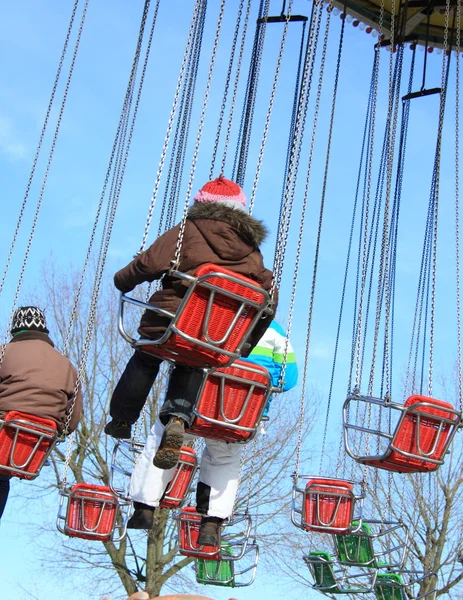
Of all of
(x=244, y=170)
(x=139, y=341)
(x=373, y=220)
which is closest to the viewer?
(x=139, y=341)

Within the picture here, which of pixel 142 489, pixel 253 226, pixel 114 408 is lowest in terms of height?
pixel 142 489

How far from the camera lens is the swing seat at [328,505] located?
8.88 metres

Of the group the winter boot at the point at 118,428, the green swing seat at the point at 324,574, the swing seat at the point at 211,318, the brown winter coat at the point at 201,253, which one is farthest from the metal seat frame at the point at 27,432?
the green swing seat at the point at 324,574

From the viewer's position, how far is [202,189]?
→ 5.70 m

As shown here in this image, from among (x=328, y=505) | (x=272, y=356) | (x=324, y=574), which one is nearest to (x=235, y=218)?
(x=272, y=356)

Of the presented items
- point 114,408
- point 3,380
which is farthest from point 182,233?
point 3,380

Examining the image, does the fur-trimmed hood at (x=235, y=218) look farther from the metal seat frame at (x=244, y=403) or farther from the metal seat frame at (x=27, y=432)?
the metal seat frame at (x=27, y=432)

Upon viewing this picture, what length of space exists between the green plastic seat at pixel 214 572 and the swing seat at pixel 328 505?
295 cm

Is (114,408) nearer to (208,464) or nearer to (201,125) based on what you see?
(208,464)

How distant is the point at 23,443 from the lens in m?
6.88

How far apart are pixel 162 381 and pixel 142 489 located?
14415 millimetres

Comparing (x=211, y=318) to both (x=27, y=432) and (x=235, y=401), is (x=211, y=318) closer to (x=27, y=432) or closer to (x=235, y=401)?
(x=235, y=401)

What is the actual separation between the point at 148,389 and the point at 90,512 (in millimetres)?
4142

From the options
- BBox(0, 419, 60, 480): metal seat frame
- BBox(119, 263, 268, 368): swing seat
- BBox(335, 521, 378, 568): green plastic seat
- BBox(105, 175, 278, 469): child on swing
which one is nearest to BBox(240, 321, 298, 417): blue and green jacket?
BBox(0, 419, 60, 480): metal seat frame
